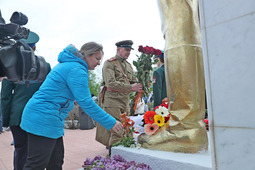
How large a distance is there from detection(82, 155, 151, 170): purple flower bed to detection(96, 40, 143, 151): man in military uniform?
1.01m

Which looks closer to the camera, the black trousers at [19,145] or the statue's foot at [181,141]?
the statue's foot at [181,141]

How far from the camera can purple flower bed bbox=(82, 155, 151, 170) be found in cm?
202

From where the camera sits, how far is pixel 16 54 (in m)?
1.71

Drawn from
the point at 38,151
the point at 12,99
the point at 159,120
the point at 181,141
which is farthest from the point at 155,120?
the point at 12,99

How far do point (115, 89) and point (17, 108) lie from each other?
1421 mm

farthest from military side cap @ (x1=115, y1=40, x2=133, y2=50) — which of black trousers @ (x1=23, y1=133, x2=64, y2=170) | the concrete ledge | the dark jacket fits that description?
black trousers @ (x1=23, y1=133, x2=64, y2=170)

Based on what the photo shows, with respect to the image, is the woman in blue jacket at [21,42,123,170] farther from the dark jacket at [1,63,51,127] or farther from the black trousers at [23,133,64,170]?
the dark jacket at [1,63,51,127]

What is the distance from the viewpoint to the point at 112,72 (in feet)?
11.3

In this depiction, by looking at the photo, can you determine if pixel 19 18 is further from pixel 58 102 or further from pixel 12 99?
pixel 12 99

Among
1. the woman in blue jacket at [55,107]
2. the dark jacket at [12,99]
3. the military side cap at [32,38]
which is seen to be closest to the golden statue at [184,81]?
the woman in blue jacket at [55,107]

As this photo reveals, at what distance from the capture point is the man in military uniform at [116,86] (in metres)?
3.40

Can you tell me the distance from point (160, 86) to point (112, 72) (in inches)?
33.3

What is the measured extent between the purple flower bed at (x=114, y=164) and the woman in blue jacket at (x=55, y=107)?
398 mm

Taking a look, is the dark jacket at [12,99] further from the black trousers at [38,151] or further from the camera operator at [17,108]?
the black trousers at [38,151]
